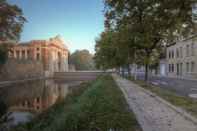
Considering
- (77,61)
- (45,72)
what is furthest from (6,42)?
(77,61)

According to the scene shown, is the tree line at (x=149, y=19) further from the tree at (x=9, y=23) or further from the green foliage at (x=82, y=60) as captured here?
the green foliage at (x=82, y=60)

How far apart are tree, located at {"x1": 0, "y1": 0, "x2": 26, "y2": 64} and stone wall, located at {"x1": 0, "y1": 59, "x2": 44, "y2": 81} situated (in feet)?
35.8

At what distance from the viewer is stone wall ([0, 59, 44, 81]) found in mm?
46541

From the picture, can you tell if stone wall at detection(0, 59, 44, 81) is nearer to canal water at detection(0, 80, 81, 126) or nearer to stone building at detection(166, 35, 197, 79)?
canal water at detection(0, 80, 81, 126)

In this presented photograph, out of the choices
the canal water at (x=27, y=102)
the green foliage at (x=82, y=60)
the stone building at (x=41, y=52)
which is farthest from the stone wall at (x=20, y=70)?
the green foliage at (x=82, y=60)

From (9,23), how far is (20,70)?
2326 centimetres

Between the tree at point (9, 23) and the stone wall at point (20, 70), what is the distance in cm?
1090

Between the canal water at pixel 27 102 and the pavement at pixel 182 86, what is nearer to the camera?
the canal water at pixel 27 102

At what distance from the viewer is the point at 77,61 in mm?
121250

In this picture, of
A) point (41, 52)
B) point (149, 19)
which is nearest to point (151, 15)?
point (149, 19)

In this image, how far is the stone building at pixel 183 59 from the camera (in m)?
40.2

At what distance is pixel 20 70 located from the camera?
55.8m

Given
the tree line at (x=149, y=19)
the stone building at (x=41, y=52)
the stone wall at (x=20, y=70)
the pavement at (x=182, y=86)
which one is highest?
the stone building at (x=41, y=52)

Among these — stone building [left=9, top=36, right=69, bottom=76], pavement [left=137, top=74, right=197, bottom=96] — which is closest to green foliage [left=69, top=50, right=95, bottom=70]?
stone building [left=9, top=36, right=69, bottom=76]
